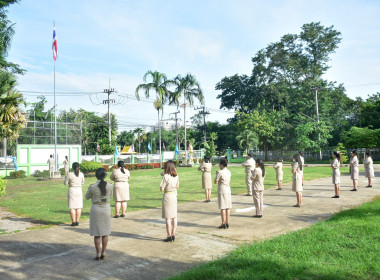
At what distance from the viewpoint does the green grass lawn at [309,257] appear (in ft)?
A: 15.0

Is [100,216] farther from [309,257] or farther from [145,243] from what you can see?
[309,257]

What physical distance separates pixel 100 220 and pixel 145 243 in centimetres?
131

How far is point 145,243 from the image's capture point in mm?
6523

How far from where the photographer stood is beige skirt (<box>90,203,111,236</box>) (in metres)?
5.61

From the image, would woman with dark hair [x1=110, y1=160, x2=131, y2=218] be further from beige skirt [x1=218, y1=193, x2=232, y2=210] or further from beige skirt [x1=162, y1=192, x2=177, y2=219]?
beige skirt [x1=218, y1=193, x2=232, y2=210]

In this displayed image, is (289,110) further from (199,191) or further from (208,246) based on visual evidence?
(208,246)

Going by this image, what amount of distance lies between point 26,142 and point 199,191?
19.7 meters

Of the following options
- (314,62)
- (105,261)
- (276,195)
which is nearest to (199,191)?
(276,195)

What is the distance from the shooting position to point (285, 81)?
4716 centimetres

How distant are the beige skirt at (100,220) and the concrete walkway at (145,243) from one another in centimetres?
49

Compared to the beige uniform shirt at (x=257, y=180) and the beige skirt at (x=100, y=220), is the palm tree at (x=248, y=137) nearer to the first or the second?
the beige uniform shirt at (x=257, y=180)

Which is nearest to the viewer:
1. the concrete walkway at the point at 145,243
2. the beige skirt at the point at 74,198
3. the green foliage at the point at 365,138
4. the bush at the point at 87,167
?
the concrete walkway at the point at 145,243

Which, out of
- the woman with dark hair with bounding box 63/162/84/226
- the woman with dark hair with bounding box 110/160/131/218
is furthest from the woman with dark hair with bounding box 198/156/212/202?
the woman with dark hair with bounding box 63/162/84/226

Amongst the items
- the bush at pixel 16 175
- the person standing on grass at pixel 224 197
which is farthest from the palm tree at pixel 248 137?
the person standing on grass at pixel 224 197
